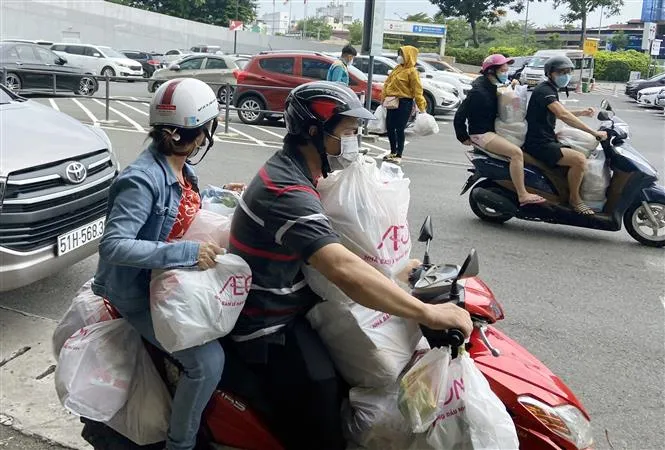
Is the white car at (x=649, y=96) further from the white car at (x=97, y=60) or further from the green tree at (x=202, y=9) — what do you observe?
the green tree at (x=202, y=9)

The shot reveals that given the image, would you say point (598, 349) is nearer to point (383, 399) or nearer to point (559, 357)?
point (559, 357)

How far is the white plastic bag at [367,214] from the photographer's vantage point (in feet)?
7.85

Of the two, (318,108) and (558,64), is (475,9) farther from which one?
(318,108)

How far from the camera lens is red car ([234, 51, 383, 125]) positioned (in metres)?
15.7

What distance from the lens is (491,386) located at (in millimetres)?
2291

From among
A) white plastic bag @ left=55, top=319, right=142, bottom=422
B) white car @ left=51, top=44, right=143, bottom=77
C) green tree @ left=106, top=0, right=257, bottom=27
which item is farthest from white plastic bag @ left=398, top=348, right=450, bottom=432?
green tree @ left=106, top=0, right=257, bottom=27

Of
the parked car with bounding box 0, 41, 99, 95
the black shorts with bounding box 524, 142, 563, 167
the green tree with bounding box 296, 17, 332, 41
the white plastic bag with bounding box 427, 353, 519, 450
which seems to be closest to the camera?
the white plastic bag with bounding box 427, 353, 519, 450

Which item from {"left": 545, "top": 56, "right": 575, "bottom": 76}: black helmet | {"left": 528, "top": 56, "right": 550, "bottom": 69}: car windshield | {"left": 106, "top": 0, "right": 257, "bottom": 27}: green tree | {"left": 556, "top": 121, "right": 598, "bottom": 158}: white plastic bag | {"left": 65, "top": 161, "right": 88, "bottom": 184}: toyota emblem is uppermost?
{"left": 106, "top": 0, "right": 257, "bottom": 27}: green tree

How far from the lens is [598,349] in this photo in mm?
4383

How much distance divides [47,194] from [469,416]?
2992 mm

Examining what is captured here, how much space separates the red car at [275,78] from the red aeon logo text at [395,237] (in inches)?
526

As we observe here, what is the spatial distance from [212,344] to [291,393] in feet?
1.07

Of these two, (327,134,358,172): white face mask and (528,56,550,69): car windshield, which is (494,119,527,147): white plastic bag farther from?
(528,56,550,69): car windshield

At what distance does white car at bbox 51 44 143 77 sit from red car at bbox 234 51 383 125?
13810 millimetres
